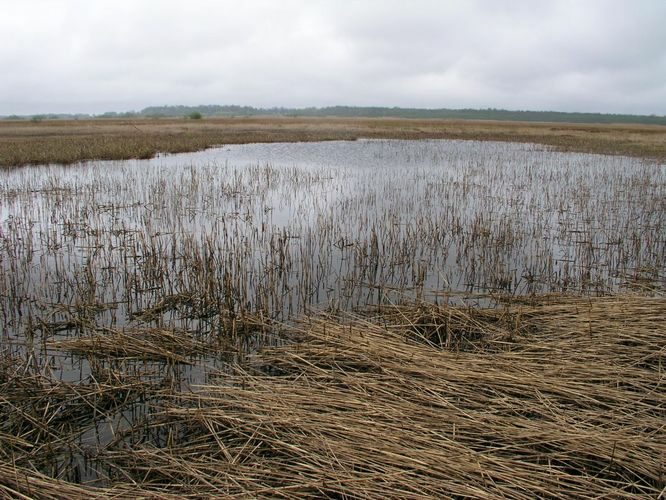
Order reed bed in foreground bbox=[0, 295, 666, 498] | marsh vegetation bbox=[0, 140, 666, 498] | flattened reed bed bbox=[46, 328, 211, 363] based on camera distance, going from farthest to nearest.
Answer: flattened reed bed bbox=[46, 328, 211, 363], marsh vegetation bbox=[0, 140, 666, 498], reed bed in foreground bbox=[0, 295, 666, 498]

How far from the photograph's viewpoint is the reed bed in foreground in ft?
10.6

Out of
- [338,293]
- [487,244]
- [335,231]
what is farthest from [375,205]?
[338,293]

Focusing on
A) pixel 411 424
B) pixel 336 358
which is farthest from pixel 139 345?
pixel 411 424

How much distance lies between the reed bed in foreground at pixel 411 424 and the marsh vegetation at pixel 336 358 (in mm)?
23

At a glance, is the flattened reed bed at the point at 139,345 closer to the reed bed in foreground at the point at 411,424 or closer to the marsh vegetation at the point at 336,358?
the marsh vegetation at the point at 336,358

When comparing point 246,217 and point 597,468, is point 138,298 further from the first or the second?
point 597,468

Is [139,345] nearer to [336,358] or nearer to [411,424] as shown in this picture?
[336,358]

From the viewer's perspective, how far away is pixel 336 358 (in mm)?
5137

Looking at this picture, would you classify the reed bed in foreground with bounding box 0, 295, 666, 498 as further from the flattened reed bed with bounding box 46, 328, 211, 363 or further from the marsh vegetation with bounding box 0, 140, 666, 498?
the flattened reed bed with bounding box 46, 328, 211, 363

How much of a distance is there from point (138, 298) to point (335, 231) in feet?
16.9

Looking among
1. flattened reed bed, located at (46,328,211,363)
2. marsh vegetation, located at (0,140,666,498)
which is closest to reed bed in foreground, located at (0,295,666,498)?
marsh vegetation, located at (0,140,666,498)

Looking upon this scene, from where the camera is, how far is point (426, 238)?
424 inches

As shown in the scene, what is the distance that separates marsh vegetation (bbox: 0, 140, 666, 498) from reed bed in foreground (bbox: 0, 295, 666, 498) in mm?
23

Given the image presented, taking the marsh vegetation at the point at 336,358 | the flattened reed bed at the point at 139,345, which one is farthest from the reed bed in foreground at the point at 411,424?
the flattened reed bed at the point at 139,345
